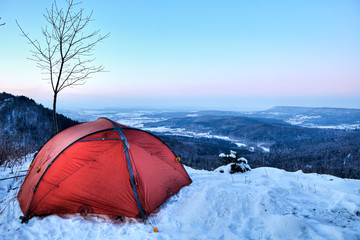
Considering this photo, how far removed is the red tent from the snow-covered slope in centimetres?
26

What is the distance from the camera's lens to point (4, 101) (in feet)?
182

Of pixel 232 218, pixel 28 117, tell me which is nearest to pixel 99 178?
pixel 232 218

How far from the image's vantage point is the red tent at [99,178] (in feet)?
13.9

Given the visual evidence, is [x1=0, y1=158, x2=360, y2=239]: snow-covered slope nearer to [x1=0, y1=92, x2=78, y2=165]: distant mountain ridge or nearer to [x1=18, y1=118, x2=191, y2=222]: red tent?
[x1=18, y1=118, x2=191, y2=222]: red tent

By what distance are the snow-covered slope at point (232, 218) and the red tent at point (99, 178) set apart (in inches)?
10.1

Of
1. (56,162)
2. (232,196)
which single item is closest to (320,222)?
(232,196)

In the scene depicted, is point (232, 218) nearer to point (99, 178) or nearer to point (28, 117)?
point (99, 178)

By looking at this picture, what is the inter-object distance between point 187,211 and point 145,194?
3.92 ft

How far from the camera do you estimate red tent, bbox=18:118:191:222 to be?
4250 mm

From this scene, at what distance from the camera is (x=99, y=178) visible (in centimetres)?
446

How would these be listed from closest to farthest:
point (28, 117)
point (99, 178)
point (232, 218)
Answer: point (232, 218) < point (99, 178) < point (28, 117)

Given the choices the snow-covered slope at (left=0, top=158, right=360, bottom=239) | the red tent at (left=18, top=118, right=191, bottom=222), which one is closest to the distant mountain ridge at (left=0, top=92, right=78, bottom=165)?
the red tent at (left=18, top=118, right=191, bottom=222)

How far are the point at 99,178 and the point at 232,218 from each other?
3491 millimetres

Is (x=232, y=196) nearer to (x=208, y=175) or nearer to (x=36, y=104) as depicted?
(x=208, y=175)
